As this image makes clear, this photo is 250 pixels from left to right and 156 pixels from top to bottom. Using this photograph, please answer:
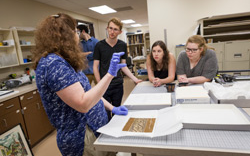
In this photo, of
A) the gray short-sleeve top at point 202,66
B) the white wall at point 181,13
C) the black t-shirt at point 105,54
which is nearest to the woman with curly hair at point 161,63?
the gray short-sleeve top at point 202,66

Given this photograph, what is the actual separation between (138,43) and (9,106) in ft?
13.9

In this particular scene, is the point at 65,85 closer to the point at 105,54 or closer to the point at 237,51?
the point at 105,54

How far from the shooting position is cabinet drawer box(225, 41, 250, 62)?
9.96 feet

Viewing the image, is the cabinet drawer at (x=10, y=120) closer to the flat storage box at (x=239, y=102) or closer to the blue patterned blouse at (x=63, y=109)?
the blue patterned blouse at (x=63, y=109)

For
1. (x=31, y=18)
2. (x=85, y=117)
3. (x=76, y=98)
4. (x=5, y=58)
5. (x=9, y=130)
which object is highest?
(x=31, y=18)

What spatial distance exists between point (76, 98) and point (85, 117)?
22 cm

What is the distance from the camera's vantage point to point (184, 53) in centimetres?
Answer: 185

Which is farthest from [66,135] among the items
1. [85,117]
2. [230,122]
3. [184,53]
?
[184,53]

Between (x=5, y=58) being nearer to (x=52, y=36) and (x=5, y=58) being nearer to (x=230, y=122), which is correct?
(x=52, y=36)

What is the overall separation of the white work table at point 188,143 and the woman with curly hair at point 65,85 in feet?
0.56

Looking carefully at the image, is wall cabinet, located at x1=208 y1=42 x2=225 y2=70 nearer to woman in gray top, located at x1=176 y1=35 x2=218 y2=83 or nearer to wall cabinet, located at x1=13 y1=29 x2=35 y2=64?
woman in gray top, located at x1=176 y1=35 x2=218 y2=83

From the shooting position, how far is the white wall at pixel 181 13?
328cm

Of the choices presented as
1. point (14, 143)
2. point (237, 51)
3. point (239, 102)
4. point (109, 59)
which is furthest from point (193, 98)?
point (237, 51)

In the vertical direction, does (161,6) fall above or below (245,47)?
above
